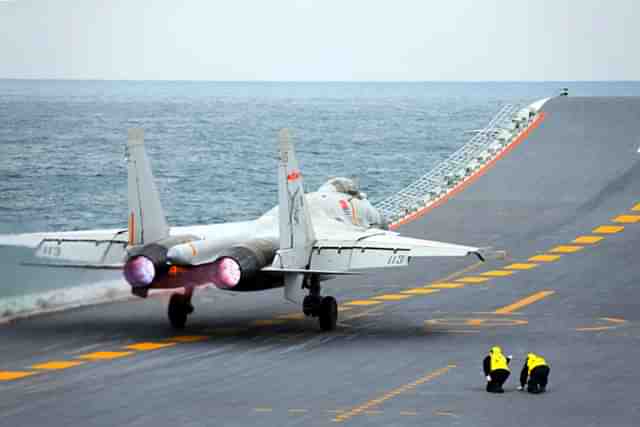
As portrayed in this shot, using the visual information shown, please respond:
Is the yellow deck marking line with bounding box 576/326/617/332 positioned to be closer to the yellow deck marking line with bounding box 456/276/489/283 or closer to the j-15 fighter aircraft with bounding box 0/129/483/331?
the j-15 fighter aircraft with bounding box 0/129/483/331

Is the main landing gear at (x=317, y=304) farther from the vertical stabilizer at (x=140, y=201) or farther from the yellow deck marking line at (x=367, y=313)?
the vertical stabilizer at (x=140, y=201)

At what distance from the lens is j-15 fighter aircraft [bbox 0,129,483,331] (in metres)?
35.6

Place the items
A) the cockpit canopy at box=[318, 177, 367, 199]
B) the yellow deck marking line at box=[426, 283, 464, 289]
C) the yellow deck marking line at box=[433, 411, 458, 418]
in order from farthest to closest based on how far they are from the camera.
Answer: the yellow deck marking line at box=[426, 283, 464, 289] < the cockpit canopy at box=[318, 177, 367, 199] < the yellow deck marking line at box=[433, 411, 458, 418]

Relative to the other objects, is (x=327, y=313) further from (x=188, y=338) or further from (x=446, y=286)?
(x=446, y=286)

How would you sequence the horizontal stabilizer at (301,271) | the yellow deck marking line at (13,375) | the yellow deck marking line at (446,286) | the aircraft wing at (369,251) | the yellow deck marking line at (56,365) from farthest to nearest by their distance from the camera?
1. the yellow deck marking line at (446,286)
2. the aircraft wing at (369,251)
3. the horizontal stabilizer at (301,271)
4. the yellow deck marking line at (56,365)
5. the yellow deck marking line at (13,375)

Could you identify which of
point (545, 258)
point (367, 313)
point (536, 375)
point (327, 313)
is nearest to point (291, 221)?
point (327, 313)

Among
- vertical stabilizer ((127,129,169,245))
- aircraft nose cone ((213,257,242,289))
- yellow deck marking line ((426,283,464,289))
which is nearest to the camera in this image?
aircraft nose cone ((213,257,242,289))

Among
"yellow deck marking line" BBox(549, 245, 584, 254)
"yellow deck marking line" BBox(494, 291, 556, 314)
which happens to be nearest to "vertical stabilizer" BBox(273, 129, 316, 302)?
"yellow deck marking line" BBox(494, 291, 556, 314)

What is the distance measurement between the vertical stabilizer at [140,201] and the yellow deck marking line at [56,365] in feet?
13.5

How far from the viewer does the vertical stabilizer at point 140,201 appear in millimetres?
36750

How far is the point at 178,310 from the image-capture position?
3922cm

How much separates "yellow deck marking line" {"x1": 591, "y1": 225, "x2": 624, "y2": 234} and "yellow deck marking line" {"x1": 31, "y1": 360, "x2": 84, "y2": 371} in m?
32.3

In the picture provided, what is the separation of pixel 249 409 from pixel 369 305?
55.3 feet

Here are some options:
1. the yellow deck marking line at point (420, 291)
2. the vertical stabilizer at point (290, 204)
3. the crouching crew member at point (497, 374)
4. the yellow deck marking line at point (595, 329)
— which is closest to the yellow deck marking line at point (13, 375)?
the vertical stabilizer at point (290, 204)
